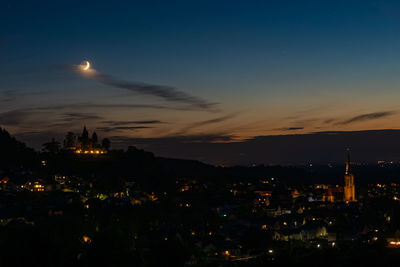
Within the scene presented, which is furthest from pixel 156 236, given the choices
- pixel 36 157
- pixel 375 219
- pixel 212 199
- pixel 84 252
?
pixel 36 157

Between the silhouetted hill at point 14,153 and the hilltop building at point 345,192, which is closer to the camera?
the silhouetted hill at point 14,153

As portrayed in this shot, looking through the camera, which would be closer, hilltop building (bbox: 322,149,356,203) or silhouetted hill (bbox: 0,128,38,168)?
silhouetted hill (bbox: 0,128,38,168)

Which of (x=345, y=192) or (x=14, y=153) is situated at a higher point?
(x=14, y=153)

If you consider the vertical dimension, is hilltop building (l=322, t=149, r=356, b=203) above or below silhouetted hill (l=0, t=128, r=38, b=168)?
below

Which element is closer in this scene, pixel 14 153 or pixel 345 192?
pixel 14 153

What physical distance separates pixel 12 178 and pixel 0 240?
4374cm

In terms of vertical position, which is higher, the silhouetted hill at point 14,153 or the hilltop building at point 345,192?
the silhouetted hill at point 14,153

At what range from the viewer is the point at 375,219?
52500 mm

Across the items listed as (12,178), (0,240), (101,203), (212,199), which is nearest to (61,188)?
(12,178)

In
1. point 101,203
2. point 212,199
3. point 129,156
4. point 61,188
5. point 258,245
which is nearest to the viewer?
point 258,245

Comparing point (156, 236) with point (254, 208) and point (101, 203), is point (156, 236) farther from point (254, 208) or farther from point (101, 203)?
point (254, 208)

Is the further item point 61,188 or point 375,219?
point 61,188

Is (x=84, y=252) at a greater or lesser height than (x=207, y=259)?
greater

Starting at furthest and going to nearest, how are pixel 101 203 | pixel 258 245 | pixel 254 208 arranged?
pixel 254 208, pixel 101 203, pixel 258 245
